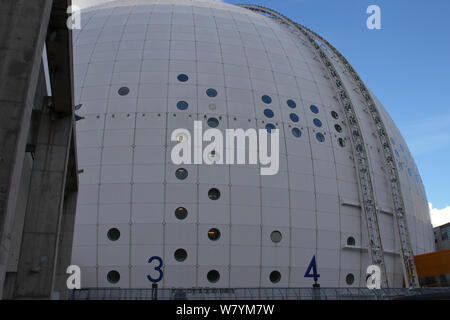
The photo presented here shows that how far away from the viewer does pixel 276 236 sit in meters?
23.7

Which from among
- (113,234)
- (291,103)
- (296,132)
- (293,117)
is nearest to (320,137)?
(296,132)

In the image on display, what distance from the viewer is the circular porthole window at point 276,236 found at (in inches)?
931

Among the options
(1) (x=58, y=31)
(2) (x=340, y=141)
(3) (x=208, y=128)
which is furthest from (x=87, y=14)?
(1) (x=58, y=31)

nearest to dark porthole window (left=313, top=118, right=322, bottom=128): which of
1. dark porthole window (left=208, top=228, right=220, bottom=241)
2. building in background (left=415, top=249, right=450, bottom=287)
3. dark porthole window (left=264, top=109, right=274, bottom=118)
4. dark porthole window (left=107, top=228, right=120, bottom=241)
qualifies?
dark porthole window (left=264, top=109, right=274, bottom=118)

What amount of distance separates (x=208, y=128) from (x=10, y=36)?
56.4 feet

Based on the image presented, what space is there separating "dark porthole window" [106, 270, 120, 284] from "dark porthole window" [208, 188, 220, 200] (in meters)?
5.96

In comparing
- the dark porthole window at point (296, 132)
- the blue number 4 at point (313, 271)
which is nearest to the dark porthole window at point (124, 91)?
the dark porthole window at point (296, 132)

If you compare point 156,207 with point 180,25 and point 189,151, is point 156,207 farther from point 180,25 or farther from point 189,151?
point 180,25

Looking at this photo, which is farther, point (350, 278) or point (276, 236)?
point (350, 278)

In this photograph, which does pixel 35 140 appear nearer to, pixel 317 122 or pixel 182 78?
pixel 182 78

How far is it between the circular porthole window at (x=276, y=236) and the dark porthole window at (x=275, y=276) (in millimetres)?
1571

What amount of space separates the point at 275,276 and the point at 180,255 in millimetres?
5017

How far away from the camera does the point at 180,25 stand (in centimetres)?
3083

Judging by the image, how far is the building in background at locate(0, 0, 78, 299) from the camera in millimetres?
7578
